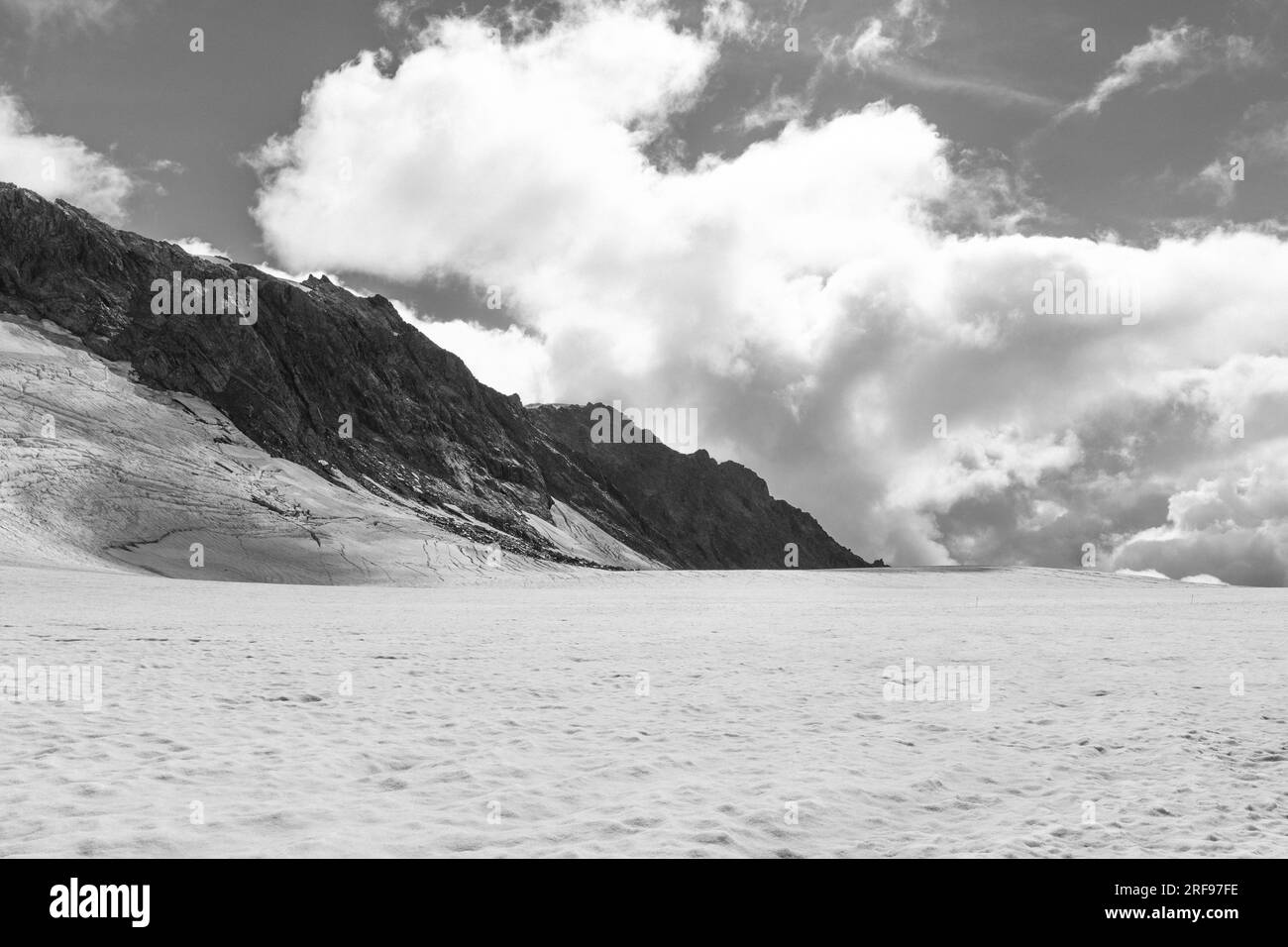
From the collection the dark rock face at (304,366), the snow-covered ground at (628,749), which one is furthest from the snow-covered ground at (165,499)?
the snow-covered ground at (628,749)

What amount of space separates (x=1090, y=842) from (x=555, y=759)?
5.83 meters

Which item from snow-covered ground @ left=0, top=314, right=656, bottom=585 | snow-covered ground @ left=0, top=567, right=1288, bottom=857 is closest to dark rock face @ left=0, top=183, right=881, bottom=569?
snow-covered ground @ left=0, top=314, right=656, bottom=585

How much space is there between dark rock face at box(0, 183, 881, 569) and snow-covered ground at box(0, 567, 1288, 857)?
80.4 metres

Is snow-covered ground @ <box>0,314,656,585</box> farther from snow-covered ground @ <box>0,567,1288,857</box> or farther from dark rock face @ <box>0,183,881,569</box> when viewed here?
snow-covered ground @ <box>0,567,1288,857</box>

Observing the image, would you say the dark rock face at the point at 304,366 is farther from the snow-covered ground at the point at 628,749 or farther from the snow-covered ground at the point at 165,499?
the snow-covered ground at the point at 628,749

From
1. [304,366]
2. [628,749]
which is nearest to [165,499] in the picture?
[304,366]

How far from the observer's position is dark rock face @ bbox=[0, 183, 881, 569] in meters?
113

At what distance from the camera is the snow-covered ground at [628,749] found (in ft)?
25.7

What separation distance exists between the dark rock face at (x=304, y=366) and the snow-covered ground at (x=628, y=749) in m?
80.4

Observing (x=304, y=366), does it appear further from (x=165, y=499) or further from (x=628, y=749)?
(x=628, y=749)

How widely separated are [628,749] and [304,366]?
463 feet

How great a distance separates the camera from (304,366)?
139m
